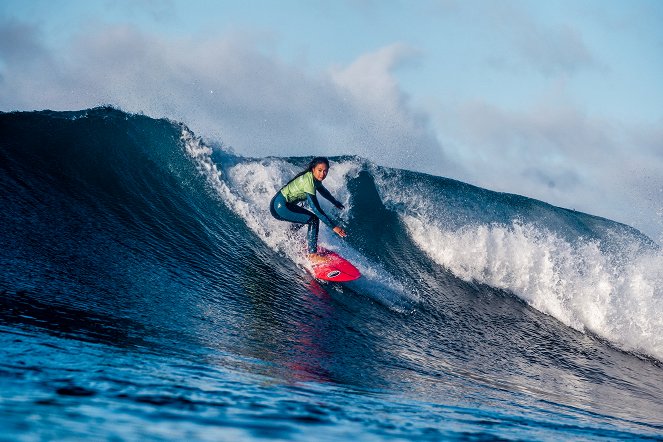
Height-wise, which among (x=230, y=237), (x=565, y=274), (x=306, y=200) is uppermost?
(x=306, y=200)

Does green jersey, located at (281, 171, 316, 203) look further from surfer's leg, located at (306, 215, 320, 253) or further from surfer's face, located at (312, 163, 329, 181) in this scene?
surfer's leg, located at (306, 215, 320, 253)

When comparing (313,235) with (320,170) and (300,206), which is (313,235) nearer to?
(300,206)

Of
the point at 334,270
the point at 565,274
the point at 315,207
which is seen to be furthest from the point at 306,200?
the point at 565,274

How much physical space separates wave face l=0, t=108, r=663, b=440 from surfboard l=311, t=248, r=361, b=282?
0.67 ft

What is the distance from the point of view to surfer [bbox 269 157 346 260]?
756 centimetres

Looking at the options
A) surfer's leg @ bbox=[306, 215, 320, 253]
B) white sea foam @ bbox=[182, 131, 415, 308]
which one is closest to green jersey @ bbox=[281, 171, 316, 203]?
surfer's leg @ bbox=[306, 215, 320, 253]

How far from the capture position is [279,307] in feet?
18.7

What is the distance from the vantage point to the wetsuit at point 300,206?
7.58 metres

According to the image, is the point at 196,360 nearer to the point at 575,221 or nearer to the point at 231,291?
the point at 231,291

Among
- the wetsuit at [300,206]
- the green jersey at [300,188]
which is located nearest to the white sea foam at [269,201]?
the wetsuit at [300,206]

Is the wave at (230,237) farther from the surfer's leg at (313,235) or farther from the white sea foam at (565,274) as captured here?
the surfer's leg at (313,235)

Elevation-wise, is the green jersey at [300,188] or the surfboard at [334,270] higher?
the green jersey at [300,188]

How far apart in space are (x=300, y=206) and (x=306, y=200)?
22 cm

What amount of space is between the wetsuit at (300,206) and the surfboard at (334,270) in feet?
0.99
